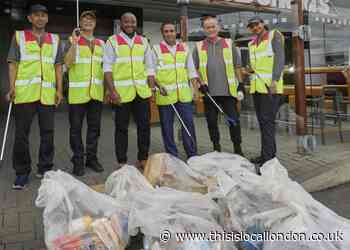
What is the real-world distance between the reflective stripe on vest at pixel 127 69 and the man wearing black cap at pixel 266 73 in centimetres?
139

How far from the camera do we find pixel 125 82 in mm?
4602

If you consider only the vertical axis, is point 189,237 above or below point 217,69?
below

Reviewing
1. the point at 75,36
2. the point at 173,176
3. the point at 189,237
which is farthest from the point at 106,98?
the point at 189,237

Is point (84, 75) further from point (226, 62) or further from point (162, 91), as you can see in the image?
point (226, 62)

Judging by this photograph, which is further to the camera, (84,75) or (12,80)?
(84,75)

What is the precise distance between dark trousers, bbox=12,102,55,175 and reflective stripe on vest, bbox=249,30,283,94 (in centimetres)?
235

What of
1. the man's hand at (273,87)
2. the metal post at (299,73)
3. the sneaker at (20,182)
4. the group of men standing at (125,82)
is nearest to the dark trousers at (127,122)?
the group of men standing at (125,82)

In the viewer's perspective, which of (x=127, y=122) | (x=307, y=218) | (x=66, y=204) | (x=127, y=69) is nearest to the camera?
(x=307, y=218)

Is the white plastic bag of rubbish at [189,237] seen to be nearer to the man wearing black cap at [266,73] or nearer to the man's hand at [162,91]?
the man's hand at [162,91]

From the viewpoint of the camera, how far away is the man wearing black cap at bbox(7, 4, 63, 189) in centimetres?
419

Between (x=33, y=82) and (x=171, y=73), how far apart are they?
1.52 meters

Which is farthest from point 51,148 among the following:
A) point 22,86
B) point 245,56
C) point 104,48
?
point 245,56

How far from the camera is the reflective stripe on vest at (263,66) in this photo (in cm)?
500

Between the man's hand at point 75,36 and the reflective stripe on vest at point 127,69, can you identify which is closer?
the man's hand at point 75,36
